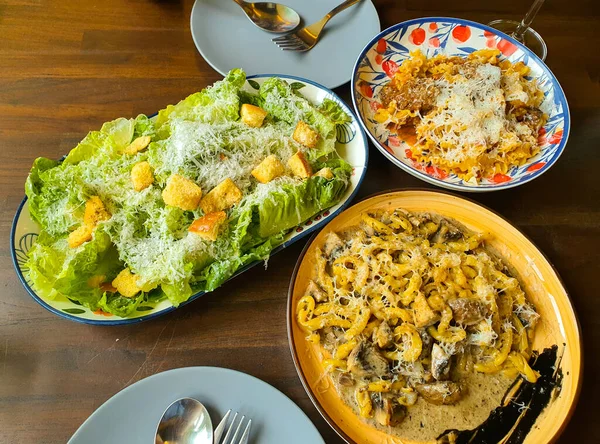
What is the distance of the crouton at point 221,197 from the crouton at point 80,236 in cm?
38

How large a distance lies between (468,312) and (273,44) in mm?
1560

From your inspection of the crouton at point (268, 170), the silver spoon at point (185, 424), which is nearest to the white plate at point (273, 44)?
the crouton at point (268, 170)

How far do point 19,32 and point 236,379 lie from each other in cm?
204

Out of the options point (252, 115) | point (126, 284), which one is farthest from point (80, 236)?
point (252, 115)

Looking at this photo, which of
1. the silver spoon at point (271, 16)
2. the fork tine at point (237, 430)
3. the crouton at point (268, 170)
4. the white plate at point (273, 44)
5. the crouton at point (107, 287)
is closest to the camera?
the fork tine at point (237, 430)

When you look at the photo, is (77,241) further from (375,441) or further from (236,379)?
(375,441)

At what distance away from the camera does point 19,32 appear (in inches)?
86.1

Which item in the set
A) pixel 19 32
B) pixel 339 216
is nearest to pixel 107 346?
pixel 339 216

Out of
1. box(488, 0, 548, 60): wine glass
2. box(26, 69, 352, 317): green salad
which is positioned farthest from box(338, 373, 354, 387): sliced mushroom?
box(488, 0, 548, 60): wine glass

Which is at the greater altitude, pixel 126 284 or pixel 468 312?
pixel 468 312

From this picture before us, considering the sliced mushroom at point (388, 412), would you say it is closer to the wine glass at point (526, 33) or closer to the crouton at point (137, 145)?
the crouton at point (137, 145)

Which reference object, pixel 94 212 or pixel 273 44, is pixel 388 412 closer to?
pixel 94 212

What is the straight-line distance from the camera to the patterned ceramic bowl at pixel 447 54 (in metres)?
1.72

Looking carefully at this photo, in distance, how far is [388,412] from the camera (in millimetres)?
1306
